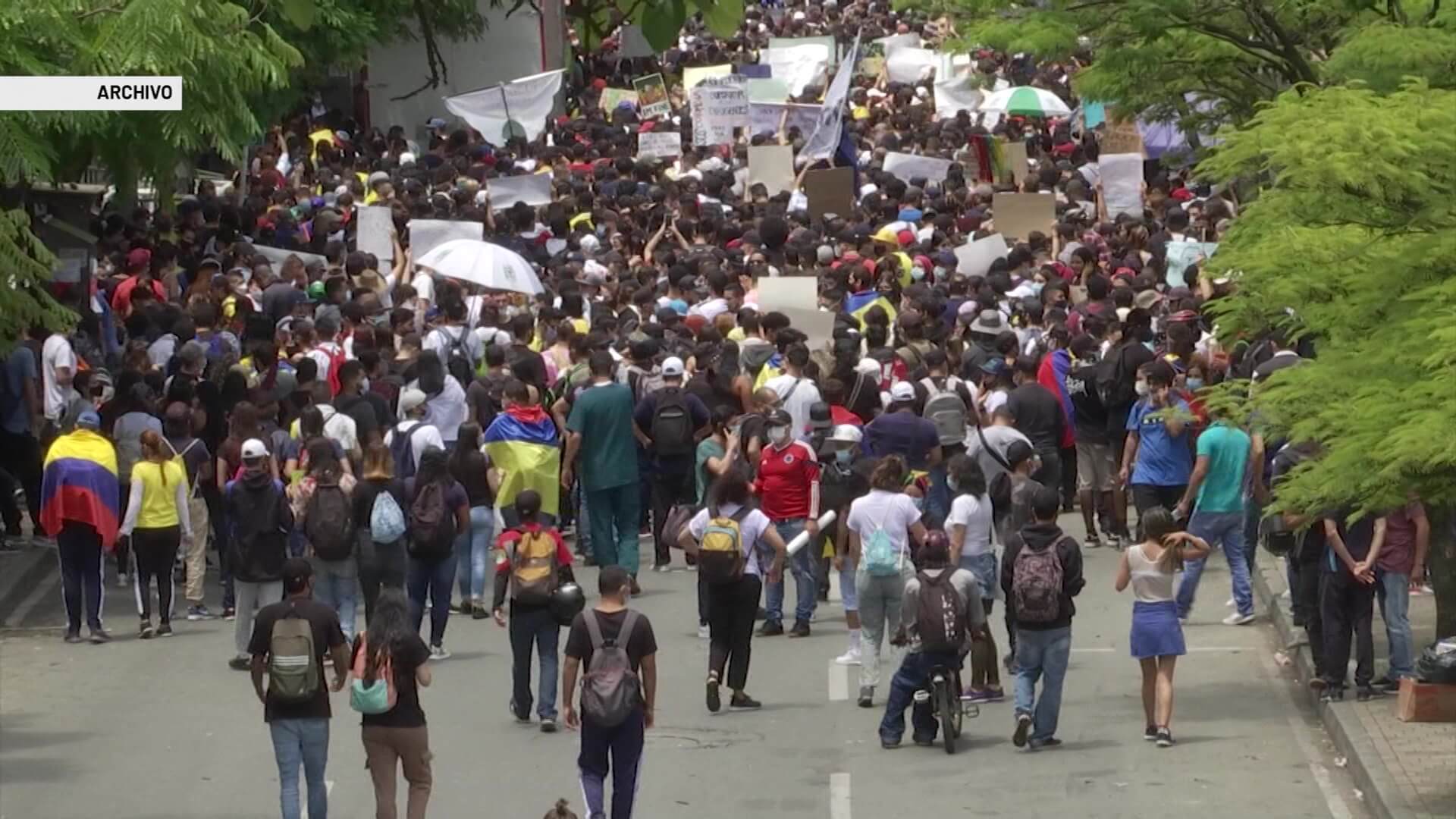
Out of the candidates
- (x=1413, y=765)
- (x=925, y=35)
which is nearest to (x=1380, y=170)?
(x=1413, y=765)

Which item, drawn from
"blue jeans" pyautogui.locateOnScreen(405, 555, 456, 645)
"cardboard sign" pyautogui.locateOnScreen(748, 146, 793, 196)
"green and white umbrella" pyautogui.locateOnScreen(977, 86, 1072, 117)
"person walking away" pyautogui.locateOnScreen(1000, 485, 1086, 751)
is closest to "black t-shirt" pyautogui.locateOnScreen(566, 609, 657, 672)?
"person walking away" pyautogui.locateOnScreen(1000, 485, 1086, 751)

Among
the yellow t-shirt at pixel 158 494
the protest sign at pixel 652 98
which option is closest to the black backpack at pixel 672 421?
the yellow t-shirt at pixel 158 494

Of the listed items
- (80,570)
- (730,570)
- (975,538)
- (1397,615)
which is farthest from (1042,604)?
(80,570)

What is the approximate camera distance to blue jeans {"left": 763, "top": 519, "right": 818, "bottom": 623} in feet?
53.9

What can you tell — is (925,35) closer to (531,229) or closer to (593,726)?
(531,229)

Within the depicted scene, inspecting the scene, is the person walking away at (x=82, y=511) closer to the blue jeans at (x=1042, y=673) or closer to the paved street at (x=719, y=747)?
the paved street at (x=719, y=747)

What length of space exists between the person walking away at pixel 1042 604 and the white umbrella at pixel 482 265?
333 inches

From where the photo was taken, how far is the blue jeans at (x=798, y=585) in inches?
647

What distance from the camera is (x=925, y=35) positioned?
4756 cm

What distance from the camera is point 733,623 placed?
14656 millimetres

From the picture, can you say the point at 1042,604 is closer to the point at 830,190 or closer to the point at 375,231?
the point at 375,231

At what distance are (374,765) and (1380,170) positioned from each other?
542 centimetres

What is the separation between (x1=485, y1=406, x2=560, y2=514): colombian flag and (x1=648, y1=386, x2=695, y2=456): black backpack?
3.73ft

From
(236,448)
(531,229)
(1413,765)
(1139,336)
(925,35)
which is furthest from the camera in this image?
(925,35)
